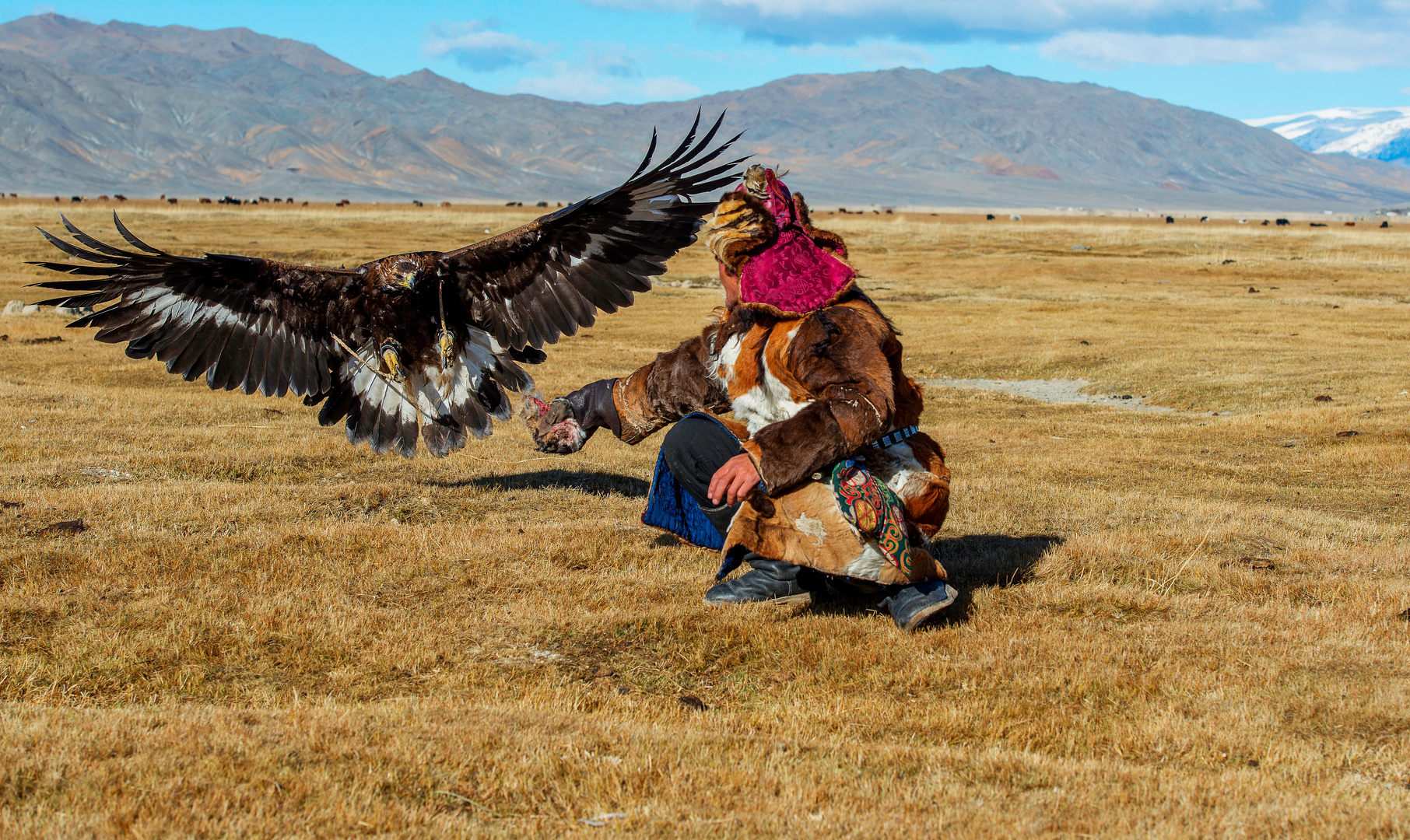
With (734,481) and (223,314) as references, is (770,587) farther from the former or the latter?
(223,314)

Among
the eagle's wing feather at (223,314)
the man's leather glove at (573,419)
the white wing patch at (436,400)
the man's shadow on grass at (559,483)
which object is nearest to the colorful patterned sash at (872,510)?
the man's leather glove at (573,419)

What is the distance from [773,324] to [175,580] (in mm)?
3188

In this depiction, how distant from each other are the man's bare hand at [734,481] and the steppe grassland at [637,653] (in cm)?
74

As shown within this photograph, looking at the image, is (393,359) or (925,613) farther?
(393,359)

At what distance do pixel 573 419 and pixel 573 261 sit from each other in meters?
1.95

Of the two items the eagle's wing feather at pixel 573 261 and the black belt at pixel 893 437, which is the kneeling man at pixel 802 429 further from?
the eagle's wing feather at pixel 573 261

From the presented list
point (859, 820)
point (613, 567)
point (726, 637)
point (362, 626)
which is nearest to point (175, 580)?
point (362, 626)

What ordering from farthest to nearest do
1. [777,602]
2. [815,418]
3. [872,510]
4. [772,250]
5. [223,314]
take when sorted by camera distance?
[223,314]
[777,602]
[772,250]
[872,510]
[815,418]

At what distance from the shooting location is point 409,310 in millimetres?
7344

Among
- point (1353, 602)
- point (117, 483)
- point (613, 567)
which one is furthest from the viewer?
point (117, 483)

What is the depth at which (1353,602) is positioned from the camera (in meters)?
5.60

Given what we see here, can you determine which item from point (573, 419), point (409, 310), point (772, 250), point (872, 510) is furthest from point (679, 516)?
point (409, 310)

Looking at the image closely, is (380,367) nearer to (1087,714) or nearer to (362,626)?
(362,626)

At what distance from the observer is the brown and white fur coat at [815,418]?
15.0 ft
